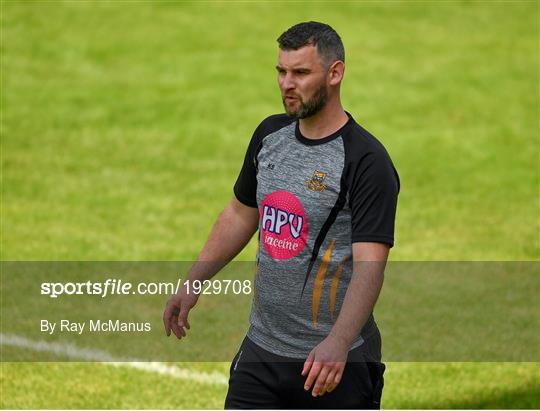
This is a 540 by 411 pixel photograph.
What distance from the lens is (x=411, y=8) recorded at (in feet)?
91.2

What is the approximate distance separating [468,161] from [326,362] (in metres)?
14.0

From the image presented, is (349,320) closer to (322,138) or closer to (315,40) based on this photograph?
(322,138)

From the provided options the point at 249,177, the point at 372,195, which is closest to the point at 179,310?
the point at 249,177

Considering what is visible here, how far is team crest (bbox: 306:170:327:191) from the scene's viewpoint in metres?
5.93

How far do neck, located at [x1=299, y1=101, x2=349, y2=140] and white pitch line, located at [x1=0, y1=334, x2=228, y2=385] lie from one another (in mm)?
4680

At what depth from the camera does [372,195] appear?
579 centimetres

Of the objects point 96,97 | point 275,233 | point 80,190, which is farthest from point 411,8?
point 275,233

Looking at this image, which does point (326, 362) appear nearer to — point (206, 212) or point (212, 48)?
point (206, 212)

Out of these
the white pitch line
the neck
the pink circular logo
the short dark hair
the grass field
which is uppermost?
the short dark hair

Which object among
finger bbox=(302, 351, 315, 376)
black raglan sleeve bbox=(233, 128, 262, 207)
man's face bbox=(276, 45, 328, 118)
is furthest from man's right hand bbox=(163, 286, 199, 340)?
man's face bbox=(276, 45, 328, 118)

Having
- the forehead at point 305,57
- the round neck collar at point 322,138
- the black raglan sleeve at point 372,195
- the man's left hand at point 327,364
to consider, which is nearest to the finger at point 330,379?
the man's left hand at point 327,364

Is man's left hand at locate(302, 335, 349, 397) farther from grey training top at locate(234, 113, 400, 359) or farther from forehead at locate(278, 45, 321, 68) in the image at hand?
forehead at locate(278, 45, 321, 68)

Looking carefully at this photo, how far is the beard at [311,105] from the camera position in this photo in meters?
5.90

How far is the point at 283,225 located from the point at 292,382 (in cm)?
80
